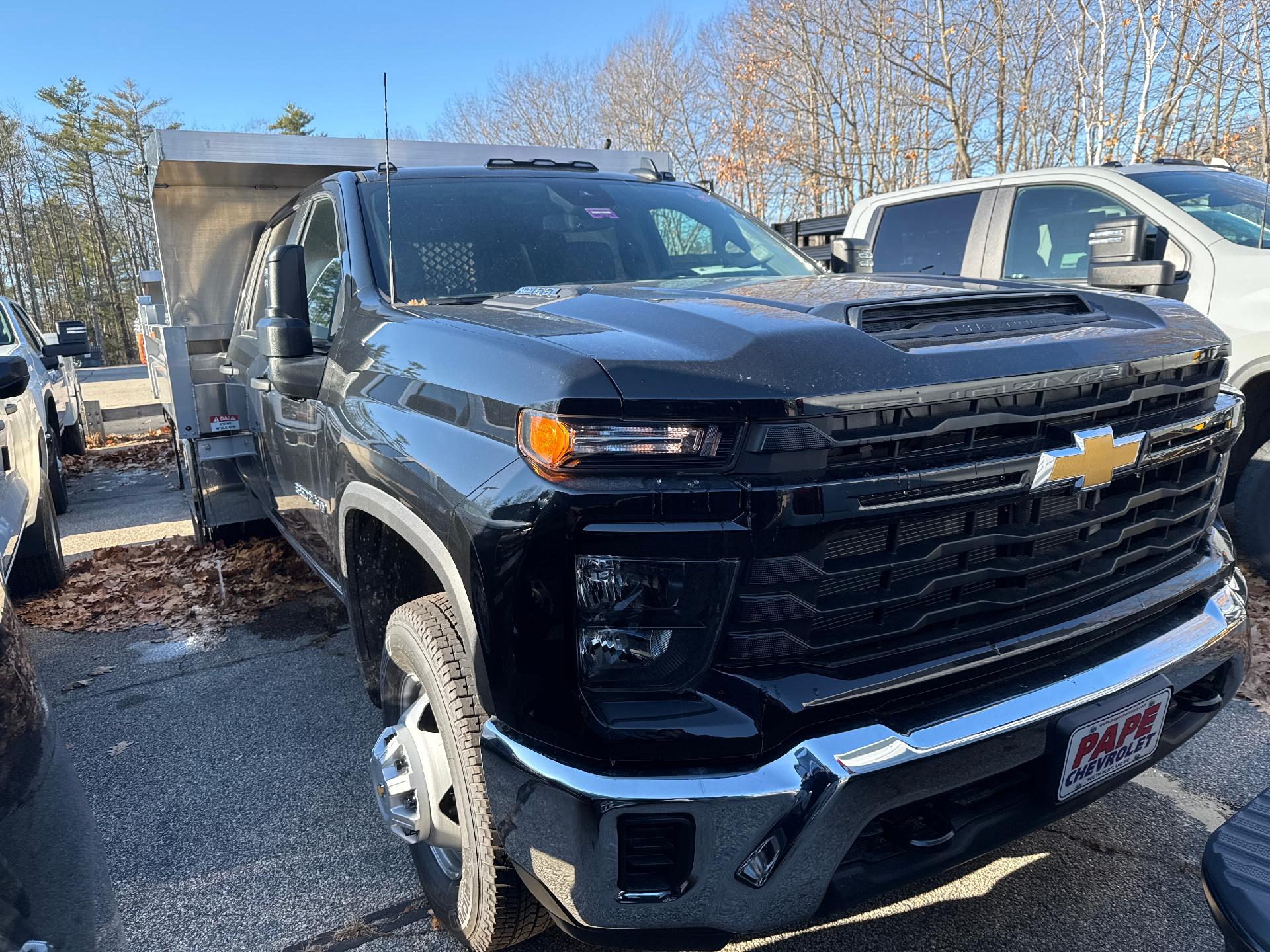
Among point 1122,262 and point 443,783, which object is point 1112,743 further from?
point 1122,262

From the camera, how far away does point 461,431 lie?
192 cm

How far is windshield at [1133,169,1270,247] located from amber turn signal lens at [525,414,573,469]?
Answer: 14.2 feet

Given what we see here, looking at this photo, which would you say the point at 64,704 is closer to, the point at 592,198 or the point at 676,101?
the point at 592,198

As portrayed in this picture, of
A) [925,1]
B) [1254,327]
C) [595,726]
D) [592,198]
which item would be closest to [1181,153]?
[925,1]

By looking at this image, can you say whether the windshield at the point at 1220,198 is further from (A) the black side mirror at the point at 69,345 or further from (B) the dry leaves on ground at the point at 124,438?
(B) the dry leaves on ground at the point at 124,438

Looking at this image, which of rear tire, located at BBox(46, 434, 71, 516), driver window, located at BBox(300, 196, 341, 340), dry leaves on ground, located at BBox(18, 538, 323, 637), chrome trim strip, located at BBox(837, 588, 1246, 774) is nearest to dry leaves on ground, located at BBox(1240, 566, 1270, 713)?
chrome trim strip, located at BBox(837, 588, 1246, 774)

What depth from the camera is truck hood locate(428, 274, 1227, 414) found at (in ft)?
5.33

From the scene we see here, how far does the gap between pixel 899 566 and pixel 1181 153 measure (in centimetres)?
1403

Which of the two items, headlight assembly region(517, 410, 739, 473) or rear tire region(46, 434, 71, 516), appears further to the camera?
rear tire region(46, 434, 71, 516)

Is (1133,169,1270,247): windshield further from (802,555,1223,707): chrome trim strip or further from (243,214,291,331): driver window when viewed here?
(243,214,291,331): driver window

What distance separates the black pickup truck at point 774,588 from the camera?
160 cm

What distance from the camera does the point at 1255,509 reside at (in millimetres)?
4352

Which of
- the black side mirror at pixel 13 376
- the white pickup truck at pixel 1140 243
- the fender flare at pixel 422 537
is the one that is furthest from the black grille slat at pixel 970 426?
the black side mirror at pixel 13 376

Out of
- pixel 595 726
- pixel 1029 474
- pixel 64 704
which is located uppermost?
pixel 1029 474
